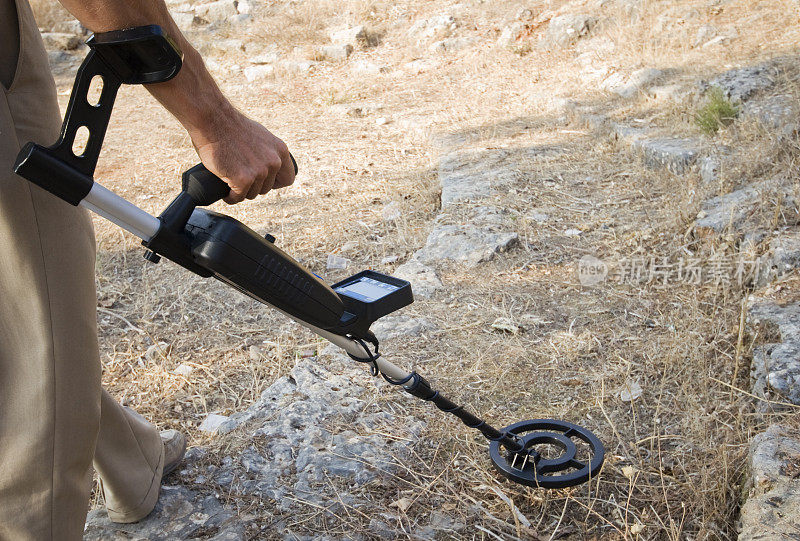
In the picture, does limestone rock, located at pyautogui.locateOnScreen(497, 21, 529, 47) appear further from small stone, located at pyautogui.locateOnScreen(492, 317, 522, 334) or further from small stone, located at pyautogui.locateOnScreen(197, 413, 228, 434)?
small stone, located at pyautogui.locateOnScreen(197, 413, 228, 434)

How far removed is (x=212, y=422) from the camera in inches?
113

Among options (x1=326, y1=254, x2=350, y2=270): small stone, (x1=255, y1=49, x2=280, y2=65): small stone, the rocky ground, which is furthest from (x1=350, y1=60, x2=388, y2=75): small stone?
(x1=326, y1=254, x2=350, y2=270): small stone

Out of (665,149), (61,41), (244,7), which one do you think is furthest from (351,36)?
(665,149)

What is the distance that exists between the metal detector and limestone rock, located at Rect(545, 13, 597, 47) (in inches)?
253

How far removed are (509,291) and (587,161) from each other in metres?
1.97

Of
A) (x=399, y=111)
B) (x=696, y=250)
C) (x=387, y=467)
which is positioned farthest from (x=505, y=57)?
(x=387, y=467)

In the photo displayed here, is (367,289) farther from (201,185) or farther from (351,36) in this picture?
(351,36)

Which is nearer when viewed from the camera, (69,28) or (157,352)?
(157,352)

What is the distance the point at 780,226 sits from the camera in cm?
349

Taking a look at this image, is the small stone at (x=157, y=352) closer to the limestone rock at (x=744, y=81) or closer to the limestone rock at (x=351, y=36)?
the limestone rock at (x=744, y=81)

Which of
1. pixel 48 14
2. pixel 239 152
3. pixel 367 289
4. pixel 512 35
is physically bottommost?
pixel 512 35

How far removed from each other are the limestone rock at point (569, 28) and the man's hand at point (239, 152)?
682 centimetres

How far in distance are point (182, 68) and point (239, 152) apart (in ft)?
0.64

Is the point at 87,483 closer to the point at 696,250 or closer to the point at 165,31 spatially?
the point at 165,31
